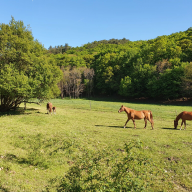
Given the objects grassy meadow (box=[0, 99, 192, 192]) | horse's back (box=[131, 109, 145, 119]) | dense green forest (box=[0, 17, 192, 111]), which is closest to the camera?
grassy meadow (box=[0, 99, 192, 192])

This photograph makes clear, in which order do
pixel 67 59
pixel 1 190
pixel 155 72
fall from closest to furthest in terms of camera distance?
1. pixel 1 190
2. pixel 155 72
3. pixel 67 59

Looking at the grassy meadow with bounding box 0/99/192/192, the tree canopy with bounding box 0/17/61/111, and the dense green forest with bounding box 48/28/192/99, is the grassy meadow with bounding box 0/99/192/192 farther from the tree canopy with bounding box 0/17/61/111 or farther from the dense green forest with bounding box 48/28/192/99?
the dense green forest with bounding box 48/28/192/99

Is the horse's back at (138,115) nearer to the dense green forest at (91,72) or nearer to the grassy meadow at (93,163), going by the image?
the grassy meadow at (93,163)

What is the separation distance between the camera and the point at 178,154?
314 inches

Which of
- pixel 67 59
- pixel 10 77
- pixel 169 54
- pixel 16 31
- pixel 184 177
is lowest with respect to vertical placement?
pixel 184 177

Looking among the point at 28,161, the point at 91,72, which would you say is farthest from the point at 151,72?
the point at 28,161

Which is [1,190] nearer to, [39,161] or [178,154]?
[39,161]

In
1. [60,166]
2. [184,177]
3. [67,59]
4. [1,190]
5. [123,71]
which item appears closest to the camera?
[1,190]

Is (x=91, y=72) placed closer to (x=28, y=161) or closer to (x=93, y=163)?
(x=28, y=161)

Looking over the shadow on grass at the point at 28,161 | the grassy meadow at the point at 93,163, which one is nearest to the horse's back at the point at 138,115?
the grassy meadow at the point at 93,163

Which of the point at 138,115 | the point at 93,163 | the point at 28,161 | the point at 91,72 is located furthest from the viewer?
the point at 91,72

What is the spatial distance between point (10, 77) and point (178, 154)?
54.5 ft

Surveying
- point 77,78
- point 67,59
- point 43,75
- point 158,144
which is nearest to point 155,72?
point 77,78

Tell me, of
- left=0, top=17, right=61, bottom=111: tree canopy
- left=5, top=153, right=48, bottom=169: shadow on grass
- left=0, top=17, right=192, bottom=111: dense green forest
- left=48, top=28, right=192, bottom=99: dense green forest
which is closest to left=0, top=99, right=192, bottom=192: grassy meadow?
left=5, top=153, right=48, bottom=169: shadow on grass
